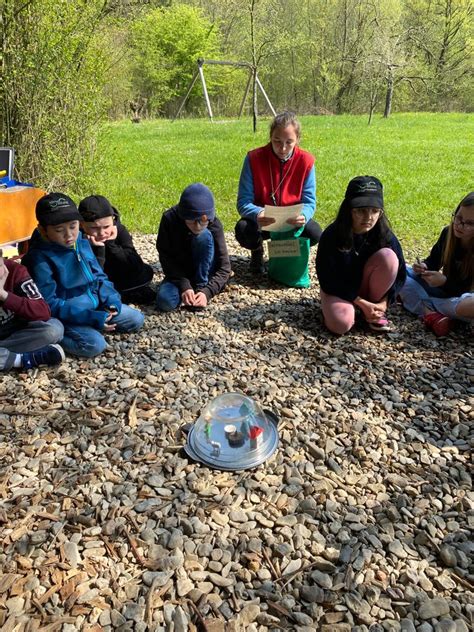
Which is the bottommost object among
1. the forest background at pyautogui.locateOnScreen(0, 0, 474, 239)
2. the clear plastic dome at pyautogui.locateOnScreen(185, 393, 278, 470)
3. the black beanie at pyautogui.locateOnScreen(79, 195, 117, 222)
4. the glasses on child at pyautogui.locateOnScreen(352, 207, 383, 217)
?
the clear plastic dome at pyautogui.locateOnScreen(185, 393, 278, 470)

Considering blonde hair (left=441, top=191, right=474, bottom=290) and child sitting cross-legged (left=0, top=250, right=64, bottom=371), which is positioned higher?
blonde hair (left=441, top=191, right=474, bottom=290)

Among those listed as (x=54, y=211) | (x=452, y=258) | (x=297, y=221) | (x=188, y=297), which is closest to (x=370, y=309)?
(x=452, y=258)

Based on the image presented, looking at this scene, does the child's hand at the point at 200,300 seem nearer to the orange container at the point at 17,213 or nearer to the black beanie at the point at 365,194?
the black beanie at the point at 365,194

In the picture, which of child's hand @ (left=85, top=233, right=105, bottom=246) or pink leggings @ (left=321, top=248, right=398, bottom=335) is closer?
pink leggings @ (left=321, top=248, right=398, bottom=335)

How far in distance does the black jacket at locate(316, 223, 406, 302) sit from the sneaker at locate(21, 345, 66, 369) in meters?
1.86

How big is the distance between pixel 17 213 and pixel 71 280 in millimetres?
1296

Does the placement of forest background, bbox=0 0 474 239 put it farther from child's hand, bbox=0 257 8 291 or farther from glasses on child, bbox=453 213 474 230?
child's hand, bbox=0 257 8 291

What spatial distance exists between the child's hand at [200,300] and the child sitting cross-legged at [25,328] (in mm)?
1078

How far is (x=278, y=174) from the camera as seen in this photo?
4219mm

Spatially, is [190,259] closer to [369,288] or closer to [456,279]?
[369,288]

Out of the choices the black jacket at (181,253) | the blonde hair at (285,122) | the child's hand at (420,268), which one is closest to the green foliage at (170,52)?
the blonde hair at (285,122)

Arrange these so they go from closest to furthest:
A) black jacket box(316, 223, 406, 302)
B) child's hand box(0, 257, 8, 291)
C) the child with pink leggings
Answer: child's hand box(0, 257, 8, 291) → the child with pink leggings → black jacket box(316, 223, 406, 302)

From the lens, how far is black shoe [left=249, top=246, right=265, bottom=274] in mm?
4512

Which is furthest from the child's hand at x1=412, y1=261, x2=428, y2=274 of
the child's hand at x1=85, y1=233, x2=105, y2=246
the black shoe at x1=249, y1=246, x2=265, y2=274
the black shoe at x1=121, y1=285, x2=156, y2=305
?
the child's hand at x1=85, y1=233, x2=105, y2=246
